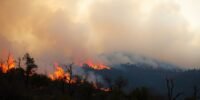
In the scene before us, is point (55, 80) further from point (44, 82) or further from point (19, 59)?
point (19, 59)

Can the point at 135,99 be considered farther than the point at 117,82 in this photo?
No

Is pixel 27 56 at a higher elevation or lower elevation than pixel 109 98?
higher

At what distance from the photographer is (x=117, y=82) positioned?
129 metres

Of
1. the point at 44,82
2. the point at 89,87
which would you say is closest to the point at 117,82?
the point at 89,87

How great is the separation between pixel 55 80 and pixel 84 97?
1515 inches

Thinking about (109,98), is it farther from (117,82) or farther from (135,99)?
(117,82)

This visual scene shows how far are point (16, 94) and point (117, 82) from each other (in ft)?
275

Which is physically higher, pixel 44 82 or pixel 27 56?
pixel 27 56

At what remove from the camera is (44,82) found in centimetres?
14012

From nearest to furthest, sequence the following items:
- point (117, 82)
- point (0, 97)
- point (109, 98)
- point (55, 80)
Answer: point (0, 97), point (109, 98), point (117, 82), point (55, 80)

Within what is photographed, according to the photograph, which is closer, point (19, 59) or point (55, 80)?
point (19, 59)

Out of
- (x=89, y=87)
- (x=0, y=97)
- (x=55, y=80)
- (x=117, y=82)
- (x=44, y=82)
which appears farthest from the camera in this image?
(x=55, y=80)

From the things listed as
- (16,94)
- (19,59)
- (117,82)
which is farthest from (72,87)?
(16,94)


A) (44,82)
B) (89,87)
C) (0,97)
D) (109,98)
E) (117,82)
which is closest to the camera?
(0,97)
